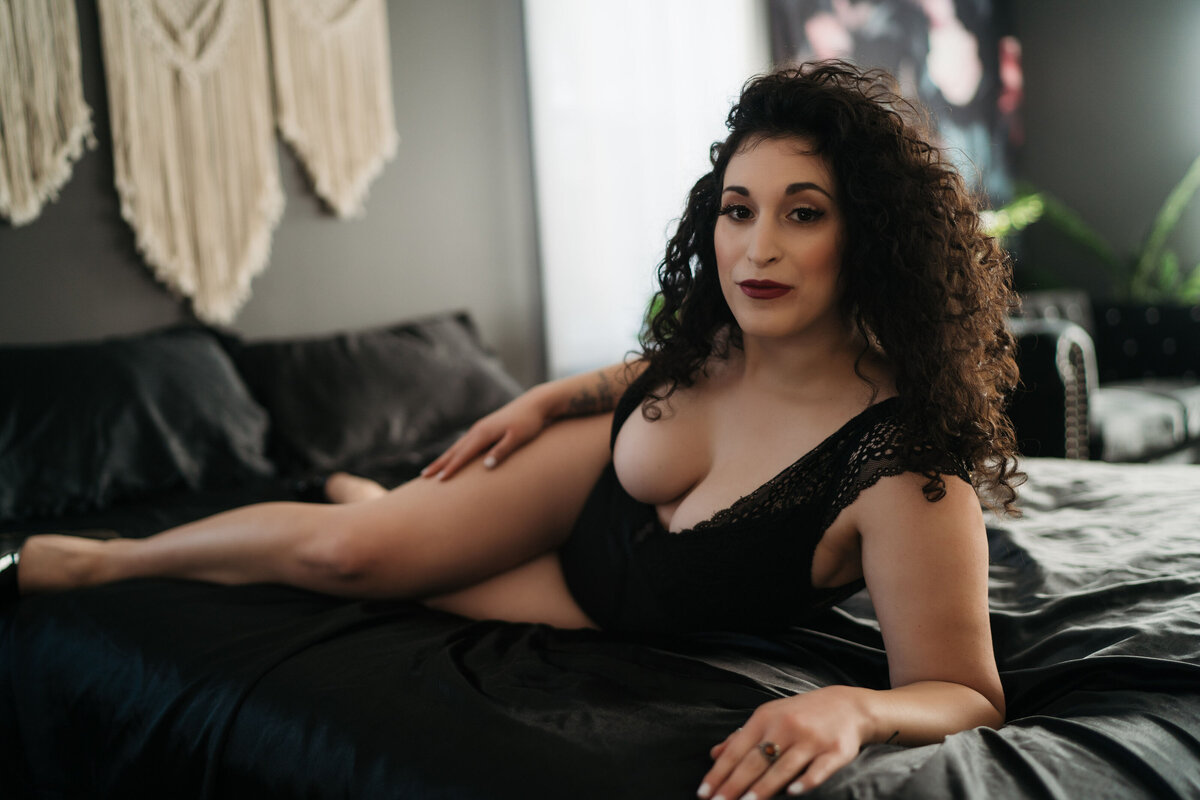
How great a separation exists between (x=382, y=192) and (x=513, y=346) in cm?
80

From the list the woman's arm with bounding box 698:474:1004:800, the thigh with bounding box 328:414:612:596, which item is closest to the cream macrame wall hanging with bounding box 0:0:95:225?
the thigh with bounding box 328:414:612:596

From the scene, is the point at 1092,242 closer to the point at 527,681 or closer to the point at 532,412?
the point at 532,412

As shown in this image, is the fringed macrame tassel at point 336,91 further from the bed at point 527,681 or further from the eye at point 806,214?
the eye at point 806,214

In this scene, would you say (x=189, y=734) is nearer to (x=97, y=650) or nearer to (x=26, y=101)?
(x=97, y=650)

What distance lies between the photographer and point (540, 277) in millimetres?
3654

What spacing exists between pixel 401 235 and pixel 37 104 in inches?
46.3

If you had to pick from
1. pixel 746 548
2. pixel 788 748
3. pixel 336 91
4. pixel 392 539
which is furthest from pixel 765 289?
pixel 336 91

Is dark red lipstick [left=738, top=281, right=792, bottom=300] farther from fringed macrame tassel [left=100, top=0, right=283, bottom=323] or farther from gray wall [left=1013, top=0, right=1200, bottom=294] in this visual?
gray wall [left=1013, top=0, right=1200, bottom=294]

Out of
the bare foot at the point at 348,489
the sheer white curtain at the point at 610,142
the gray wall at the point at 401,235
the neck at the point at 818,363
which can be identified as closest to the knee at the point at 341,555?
the bare foot at the point at 348,489

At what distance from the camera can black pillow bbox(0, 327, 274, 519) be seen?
2039mm

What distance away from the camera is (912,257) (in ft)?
3.72

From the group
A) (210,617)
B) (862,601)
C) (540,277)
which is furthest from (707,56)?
(210,617)

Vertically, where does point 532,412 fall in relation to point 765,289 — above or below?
below

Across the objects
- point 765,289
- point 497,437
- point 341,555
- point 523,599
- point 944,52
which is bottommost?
point 523,599
